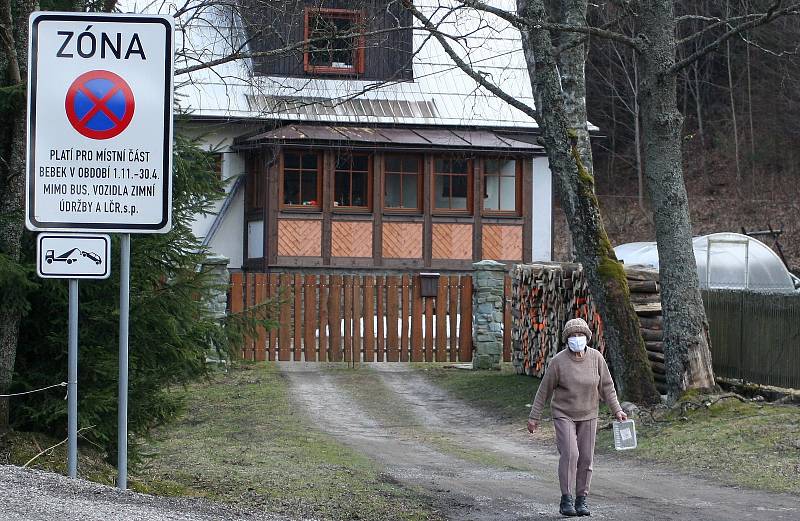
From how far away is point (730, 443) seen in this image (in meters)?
12.2

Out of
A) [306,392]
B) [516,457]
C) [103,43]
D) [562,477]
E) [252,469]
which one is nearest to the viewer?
[103,43]

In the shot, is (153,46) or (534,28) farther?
(534,28)

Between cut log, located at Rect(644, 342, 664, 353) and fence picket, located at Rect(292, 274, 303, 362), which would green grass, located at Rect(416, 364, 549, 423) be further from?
fence picket, located at Rect(292, 274, 303, 362)

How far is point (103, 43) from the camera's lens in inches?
267

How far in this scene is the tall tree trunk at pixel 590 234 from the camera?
14.4m

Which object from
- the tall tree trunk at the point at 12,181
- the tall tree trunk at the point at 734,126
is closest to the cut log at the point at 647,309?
the tall tree trunk at the point at 12,181

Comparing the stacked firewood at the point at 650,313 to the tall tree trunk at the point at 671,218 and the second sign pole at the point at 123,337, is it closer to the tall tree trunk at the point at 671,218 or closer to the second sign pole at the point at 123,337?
the tall tree trunk at the point at 671,218

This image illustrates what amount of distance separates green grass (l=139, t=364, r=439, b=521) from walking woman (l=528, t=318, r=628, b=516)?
3.68ft

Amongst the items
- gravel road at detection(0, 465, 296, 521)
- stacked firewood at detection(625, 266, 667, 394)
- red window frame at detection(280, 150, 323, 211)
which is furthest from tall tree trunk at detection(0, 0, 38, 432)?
red window frame at detection(280, 150, 323, 211)

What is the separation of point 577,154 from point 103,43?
345 inches

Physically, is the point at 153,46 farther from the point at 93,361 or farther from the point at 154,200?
the point at 93,361

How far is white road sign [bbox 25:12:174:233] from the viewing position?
675 centimetres

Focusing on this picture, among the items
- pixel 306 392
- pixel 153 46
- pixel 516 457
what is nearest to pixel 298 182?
pixel 306 392

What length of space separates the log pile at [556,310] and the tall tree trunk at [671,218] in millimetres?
1538
